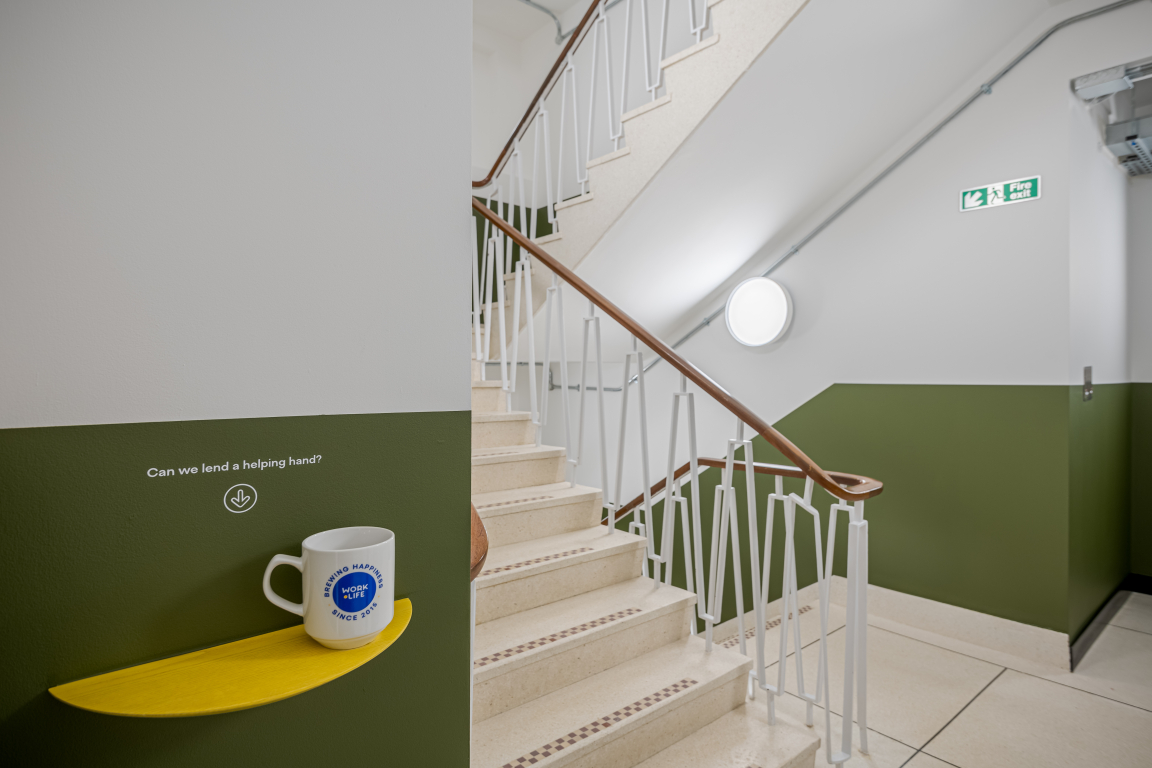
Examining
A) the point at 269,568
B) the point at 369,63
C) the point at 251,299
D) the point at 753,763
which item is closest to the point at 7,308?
the point at 251,299

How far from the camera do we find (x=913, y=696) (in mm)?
2547

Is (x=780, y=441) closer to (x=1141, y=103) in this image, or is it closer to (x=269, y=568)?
(x=269, y=568)

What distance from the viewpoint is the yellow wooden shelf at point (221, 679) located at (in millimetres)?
713

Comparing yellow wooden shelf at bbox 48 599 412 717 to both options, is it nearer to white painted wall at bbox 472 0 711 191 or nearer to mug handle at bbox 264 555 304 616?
mug handle at bbox 264 555 304 616

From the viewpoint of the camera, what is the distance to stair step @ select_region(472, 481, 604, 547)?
7.70 feet

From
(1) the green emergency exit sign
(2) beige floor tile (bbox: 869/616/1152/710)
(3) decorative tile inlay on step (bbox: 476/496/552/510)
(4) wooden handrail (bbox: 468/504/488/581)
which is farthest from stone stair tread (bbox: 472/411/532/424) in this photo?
(1) the green emergency exit sign

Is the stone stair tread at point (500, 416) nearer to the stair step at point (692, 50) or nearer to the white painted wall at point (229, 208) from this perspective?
the white painted wall at point (229, 208)

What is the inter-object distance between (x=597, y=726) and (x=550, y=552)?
71 cm

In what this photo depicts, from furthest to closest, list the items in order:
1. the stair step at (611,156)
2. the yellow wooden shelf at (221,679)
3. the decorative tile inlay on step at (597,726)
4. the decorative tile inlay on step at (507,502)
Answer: the stair step at (611,156) < the decorative tile inlay on step at (507,502) < the decorative tile inlay on step at (597,726) < the yellow wooden shelf at (221,679)

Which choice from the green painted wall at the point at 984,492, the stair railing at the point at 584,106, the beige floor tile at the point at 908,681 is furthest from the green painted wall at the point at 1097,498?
the stair railing at the point at 584,106

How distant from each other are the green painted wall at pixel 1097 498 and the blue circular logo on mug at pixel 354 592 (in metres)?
3.25

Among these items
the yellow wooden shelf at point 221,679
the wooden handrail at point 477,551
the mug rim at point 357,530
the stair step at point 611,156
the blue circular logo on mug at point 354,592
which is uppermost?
the stair step at point 611,156

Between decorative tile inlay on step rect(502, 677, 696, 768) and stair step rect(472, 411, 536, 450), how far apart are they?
4.66 ft

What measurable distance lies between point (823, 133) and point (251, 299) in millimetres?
3016
